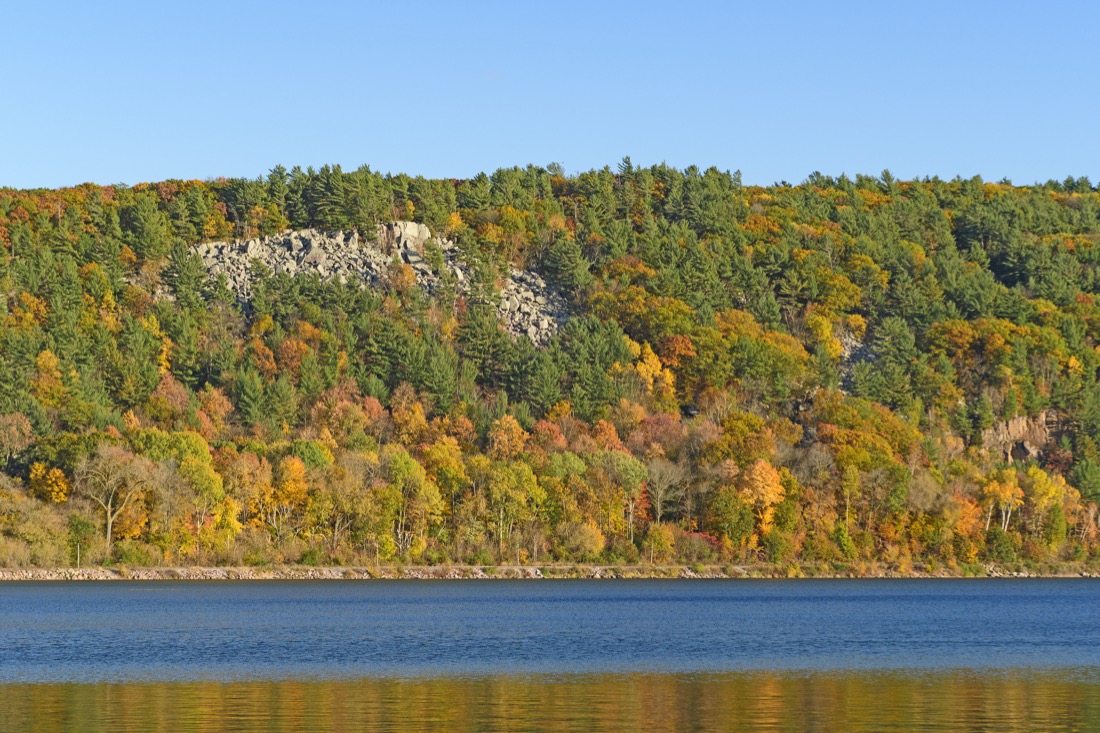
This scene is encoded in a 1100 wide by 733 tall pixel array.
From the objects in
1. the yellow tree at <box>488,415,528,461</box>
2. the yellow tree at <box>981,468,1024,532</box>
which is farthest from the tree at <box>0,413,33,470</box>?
the yellow tree at <box>981,468,1024,532</box>

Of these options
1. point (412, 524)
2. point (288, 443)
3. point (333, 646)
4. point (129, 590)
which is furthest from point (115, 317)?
point (333, 646)

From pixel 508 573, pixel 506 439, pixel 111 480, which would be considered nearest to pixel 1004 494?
pixel 506 439

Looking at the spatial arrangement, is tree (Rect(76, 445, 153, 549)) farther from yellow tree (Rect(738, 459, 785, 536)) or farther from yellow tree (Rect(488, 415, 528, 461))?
yellow tree (Rect(738, 459, 785, 536))

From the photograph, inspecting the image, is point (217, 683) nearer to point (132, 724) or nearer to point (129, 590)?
point (132, 724)

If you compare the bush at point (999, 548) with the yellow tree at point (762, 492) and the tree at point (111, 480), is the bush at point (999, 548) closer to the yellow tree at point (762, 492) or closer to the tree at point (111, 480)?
the yellow tree at point (762, 492)

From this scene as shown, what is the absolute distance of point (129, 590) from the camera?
114562 mm

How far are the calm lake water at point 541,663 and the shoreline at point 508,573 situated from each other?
19.2 m

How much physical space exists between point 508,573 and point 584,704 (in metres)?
92.5

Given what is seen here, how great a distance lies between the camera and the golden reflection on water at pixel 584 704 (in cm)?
4097

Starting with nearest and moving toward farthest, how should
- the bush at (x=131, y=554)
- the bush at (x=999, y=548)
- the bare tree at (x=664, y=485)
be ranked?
the bush at (x=131, y=554)
the bare tree at (x=664, y=485)
the bush at (x=999, y=548)

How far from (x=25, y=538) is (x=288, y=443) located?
1053 inches

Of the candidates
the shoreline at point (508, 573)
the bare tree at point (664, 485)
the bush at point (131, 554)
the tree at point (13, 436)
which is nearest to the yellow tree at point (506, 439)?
the bare tree at point (664, 485)

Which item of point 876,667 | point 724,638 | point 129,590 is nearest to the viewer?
point 876,667

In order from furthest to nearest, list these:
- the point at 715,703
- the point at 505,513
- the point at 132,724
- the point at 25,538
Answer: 1. the point at 505,513
2. the point at 25,538
3. the point at 715,703
4. the point at 132,724
